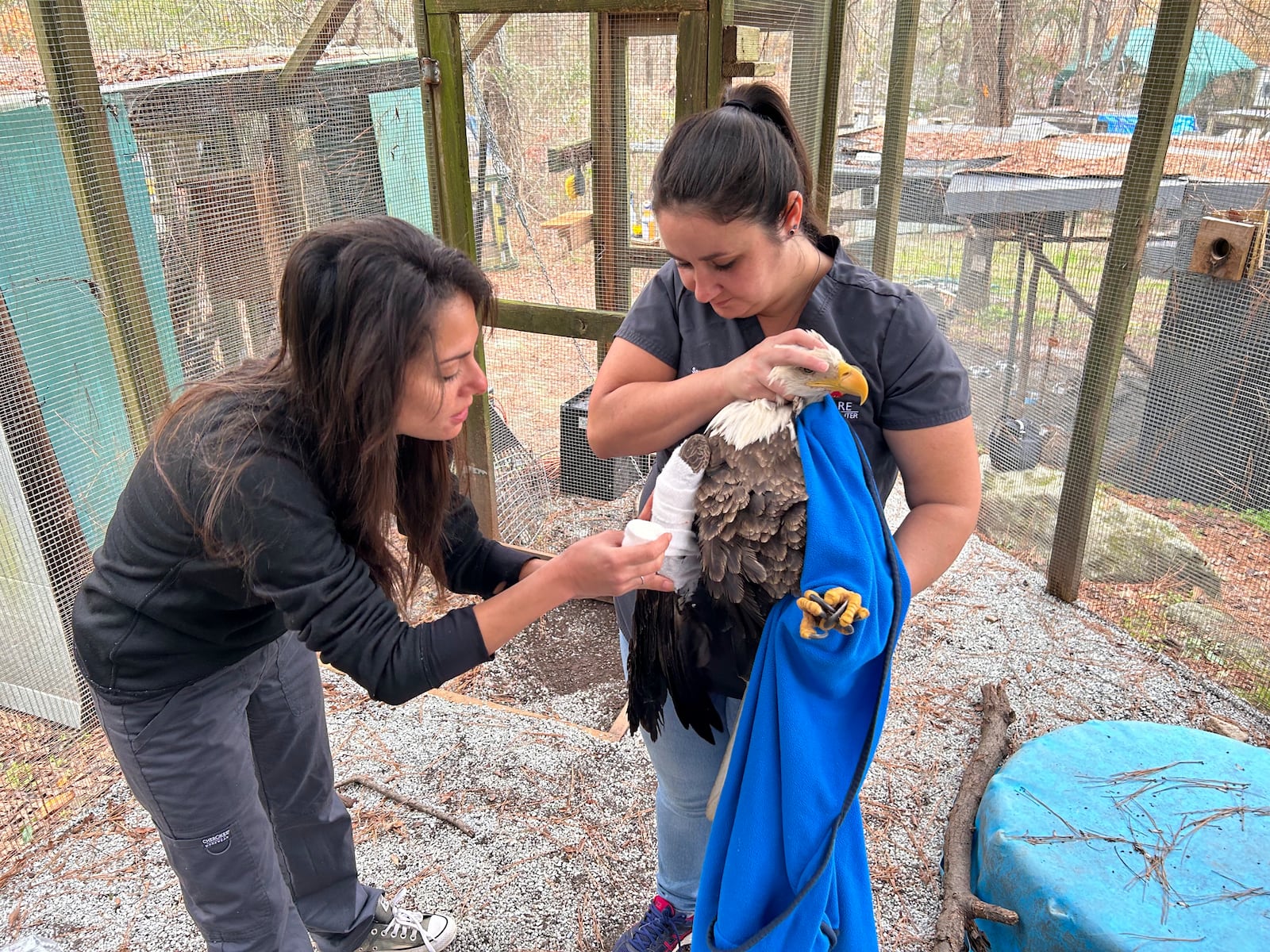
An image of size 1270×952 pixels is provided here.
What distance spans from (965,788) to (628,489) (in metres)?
2.28

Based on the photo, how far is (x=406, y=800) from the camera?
8.75 feet

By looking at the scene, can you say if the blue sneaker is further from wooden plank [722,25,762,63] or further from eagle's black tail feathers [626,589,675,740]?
wooden plank [722,25,762,63]

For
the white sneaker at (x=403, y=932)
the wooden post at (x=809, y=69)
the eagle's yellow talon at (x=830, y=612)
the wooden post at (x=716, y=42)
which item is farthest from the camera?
the wooden post at (x=809, y=69)

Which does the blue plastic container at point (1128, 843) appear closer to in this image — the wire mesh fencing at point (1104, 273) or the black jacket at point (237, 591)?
the wire mesh fencing at point (1104, 273)

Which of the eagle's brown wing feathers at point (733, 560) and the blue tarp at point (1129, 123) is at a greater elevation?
the blue tarp at point (1129, 123)

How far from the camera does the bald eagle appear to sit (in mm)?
1286

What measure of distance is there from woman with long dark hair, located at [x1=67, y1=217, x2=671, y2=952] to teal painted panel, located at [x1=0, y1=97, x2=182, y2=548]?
4.68 feet

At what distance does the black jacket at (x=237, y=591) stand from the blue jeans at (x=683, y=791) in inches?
20.6

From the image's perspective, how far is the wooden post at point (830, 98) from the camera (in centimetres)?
336

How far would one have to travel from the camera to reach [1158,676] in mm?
3152

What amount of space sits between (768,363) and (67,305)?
2.41m

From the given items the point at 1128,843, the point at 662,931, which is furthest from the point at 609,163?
the point at 1128,843

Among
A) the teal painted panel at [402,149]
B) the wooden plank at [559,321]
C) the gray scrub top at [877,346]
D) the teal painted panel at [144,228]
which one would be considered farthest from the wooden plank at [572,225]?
the gray scrub top at [877,346]

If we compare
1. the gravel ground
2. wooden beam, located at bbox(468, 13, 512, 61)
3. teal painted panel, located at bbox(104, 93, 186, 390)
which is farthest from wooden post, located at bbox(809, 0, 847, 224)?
teal painted panel, located at bbox(104, 93, 186, 390)
